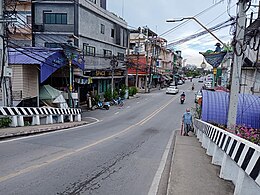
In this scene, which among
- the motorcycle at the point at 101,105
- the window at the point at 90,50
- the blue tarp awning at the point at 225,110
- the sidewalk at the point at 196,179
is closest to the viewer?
the sidewalk at the point at 196,179

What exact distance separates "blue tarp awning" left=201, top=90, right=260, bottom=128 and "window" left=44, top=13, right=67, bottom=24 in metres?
18.9

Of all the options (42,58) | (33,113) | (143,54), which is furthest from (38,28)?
(143,54)

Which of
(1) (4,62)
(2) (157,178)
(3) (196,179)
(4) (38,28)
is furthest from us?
(4) (38,28)

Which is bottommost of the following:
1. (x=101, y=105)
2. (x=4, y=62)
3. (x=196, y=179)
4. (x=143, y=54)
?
(x=101, y=105)

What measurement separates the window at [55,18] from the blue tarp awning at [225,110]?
62.1 feet

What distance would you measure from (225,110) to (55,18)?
2107cm

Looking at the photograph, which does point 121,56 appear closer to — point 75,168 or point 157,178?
point 75,168

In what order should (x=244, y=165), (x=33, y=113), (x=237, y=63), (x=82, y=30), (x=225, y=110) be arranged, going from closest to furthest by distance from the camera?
(x=244, y=165)
(x=237, y=63)
(x=225, y=110)
(x=33, y=113)
(x=82, y=30)

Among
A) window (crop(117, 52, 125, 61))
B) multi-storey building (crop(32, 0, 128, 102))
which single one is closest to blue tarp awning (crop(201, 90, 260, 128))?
multi-storey building (crop(32, 0, 128, 102))

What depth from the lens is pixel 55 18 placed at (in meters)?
28.6

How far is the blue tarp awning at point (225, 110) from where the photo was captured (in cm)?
1449

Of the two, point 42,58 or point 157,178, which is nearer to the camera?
point 157,178

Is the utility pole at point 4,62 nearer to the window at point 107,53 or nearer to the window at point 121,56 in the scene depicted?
the window at point 107,53

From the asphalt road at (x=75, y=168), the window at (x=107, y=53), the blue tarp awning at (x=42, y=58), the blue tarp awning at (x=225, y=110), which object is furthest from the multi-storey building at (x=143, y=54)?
the asphalt road at (x=75, y=168)
